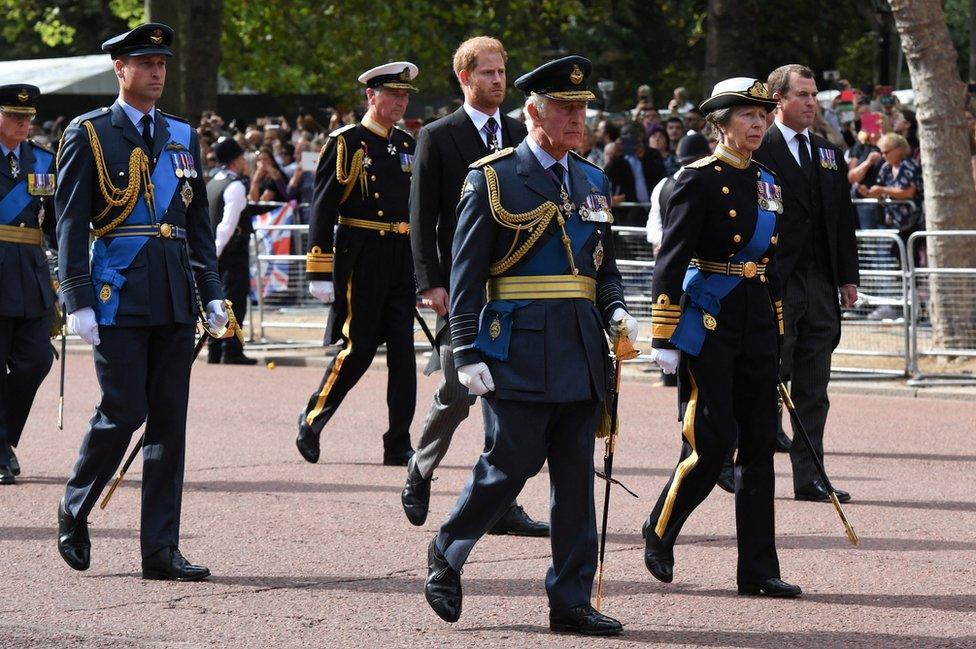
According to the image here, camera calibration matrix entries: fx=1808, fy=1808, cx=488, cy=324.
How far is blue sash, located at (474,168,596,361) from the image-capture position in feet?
20.1

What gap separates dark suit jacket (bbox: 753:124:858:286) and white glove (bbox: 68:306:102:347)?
360 cm

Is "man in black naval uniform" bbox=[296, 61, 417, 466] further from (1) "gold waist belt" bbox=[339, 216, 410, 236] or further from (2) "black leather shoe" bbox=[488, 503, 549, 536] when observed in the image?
(2) "black leather shoe" bbox=[488, 503, 549, 536]

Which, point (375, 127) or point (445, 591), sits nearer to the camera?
point (445, 591)

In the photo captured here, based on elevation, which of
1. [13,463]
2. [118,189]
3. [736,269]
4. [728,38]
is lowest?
[13,463]

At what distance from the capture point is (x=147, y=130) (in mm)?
7176

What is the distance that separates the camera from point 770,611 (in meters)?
6.46

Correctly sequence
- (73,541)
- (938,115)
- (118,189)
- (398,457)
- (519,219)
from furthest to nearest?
(938,115) < (398,457) < (73,541) < (118,189) < (519,219)

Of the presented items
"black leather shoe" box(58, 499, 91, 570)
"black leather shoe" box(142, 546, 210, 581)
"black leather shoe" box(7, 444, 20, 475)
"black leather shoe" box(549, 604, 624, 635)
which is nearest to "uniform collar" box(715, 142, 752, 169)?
"black leather shoe" box(549, 604, 624, 635)

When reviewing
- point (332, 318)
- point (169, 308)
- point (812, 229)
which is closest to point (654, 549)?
Result: point (169, 308)

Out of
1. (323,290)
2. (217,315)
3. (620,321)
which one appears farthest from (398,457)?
(620,321)

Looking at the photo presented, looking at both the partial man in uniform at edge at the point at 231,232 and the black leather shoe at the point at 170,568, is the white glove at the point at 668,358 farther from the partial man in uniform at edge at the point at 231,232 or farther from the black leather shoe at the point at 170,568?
the partial man in uniform at edge at the point at 231,232

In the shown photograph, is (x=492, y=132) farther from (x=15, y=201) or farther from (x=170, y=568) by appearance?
(x=15, y=201)

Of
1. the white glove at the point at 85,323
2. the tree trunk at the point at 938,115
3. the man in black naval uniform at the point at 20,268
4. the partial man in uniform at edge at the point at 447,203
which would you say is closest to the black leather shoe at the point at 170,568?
the white glove at the point at 85,323

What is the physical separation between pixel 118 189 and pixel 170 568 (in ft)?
4.88
